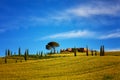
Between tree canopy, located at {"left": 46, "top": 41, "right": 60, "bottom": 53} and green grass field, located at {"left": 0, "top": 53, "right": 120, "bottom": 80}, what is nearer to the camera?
green grass field, located at {"left": 0, "top": 53, "right": 120, "bottom": 80}

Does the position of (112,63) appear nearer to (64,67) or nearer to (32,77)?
(64,67)

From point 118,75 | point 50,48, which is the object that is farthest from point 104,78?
point 50,48

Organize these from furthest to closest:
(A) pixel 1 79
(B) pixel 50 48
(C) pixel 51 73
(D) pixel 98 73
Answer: (B) pixel 50 48 < (C) pixel 51 73 < (D) pixel 98 73 < (A) pixel 1 79

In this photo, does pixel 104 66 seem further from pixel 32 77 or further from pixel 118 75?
pixel 32 77

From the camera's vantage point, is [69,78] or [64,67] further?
[64,67]

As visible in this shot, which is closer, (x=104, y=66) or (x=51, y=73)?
(x=51, y=73)

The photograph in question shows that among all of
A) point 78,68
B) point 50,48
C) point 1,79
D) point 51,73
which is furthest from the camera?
point 50,48

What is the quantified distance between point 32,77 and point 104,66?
19.5 metres

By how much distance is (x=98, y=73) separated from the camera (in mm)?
62250

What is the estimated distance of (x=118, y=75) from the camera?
5722cm

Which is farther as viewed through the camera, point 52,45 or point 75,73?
point 52,45

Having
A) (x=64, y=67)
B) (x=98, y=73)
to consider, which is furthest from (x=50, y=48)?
(x=98, y=73)

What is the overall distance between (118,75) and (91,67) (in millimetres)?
14603

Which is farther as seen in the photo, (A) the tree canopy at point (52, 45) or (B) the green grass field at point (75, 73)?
(A) the tree canopy at point (52, 45)
